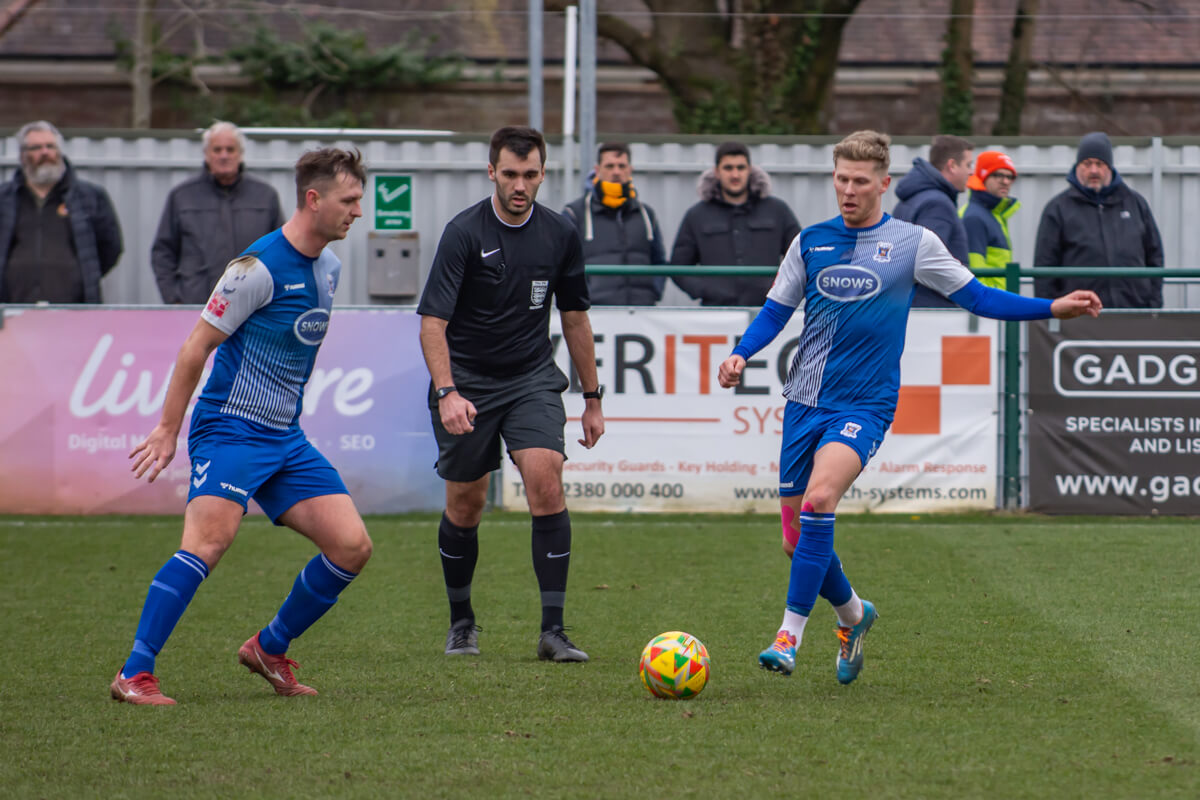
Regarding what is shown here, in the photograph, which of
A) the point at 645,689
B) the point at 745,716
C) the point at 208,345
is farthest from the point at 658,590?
the point at 208,345

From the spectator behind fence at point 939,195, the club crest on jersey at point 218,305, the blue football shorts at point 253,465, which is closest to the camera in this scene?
the club crest on jersey at point 218,305

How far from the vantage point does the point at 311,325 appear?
18.3 feet

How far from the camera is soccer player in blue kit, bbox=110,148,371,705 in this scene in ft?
17.7

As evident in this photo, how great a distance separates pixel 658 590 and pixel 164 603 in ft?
10.1

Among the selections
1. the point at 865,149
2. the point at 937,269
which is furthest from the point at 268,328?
the point at 937,269

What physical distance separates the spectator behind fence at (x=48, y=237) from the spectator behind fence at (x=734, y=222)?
424 centimetres

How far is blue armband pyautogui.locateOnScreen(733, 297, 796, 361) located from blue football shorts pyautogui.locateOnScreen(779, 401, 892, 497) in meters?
0.26

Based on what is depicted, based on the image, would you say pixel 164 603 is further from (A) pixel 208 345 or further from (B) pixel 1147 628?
(B) pixel 1147 628

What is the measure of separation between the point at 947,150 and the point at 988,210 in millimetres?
585

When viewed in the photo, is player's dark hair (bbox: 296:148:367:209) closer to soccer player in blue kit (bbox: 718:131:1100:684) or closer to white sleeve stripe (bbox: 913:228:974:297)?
soccer player in blue kit (bbox: 718:131:1100:684)

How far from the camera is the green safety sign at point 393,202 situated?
14195 millimetres

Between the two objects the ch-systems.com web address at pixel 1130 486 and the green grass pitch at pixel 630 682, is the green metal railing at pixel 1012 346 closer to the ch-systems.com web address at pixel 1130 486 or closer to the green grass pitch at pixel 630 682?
the ch-systems.com web address at pixel 1130 486

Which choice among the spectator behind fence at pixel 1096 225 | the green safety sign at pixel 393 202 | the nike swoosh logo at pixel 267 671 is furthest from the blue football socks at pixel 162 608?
the green safety sign at pixel 393 202

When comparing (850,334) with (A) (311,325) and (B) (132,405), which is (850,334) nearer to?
(A) (311,325)
